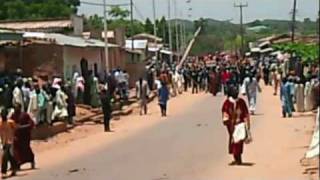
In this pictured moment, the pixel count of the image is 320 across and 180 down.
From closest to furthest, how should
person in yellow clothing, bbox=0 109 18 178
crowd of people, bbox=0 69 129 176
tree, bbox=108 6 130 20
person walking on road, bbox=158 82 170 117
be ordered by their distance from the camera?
person in yellow clothing, bbox=0 109 18 178
crowd of people, bbox=0 69 129 176
person walking on road, bbox=158 82 170 117
tree, bbox=108 6 130 20

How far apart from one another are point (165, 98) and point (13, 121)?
1777 cm

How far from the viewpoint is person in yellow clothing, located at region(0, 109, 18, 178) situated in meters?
17.3

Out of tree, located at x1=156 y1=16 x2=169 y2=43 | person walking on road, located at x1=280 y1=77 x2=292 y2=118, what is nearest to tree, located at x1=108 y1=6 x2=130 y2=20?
tree, located at x1=156 y1=16 x2=169 y2=43

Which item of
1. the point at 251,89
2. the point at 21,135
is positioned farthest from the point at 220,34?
the point at 21,135

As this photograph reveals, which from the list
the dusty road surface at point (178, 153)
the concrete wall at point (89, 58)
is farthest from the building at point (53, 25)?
the dusty road surface at point (178, 153)

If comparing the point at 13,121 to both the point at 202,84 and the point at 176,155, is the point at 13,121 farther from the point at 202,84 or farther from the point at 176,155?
the point at 202,84

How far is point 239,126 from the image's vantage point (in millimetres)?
17469

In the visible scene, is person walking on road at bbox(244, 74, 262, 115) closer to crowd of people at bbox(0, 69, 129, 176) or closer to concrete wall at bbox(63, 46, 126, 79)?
crowd of people at bbox(0, 69, 129, 176)

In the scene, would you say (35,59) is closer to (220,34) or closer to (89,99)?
(89,99)

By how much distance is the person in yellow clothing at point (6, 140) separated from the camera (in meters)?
17.3

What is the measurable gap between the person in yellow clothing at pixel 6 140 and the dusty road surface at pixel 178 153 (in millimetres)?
357

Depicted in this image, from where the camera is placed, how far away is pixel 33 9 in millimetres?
70375

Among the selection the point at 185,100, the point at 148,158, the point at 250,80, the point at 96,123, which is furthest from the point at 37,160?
the point at 185,100

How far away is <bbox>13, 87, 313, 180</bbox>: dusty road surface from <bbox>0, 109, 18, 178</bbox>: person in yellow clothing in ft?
1.17
